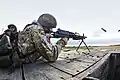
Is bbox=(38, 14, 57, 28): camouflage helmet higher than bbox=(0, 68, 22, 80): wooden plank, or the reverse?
bbox=(38, 14, 57, 28): camouflage helmet

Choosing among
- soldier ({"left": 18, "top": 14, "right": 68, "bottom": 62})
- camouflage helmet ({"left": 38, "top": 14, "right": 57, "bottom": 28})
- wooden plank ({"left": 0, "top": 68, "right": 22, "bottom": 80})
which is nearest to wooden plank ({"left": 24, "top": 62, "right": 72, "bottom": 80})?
wooden plank ({"left": 0, "top": 68, "right": 22, "bottom": 80})

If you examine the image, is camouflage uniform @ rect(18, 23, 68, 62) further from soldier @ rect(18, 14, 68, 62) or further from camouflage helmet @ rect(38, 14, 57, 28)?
camouflage helmet @ rect(38, 14, 57, 28)

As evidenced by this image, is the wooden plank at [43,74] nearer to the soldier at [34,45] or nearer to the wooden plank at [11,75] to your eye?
the wooden plank at [11,75]

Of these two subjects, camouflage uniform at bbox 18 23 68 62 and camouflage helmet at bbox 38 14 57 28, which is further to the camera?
camouflage helmet at bbox 38 14 57 28

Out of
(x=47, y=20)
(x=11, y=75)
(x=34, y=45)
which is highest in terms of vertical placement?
(x=47, y=20)

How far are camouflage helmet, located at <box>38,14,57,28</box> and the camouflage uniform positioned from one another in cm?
36

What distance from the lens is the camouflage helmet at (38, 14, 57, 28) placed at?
16.1 feet

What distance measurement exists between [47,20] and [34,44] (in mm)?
777

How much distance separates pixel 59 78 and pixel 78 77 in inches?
11.8

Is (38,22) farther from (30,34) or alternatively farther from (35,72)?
(35,72)

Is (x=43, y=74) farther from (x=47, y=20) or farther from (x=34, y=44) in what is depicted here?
(x=47, y=20)

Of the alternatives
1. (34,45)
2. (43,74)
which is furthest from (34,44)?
(43,74)

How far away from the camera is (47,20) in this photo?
491 cm

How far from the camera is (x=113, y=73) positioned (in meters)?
7.07
